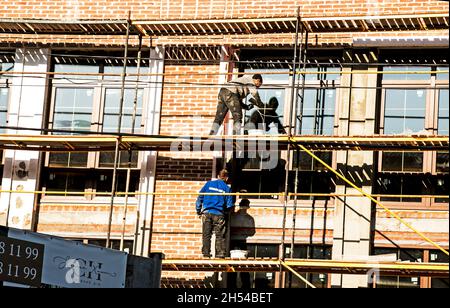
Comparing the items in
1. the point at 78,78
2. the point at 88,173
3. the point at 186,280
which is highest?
the point at 78,78

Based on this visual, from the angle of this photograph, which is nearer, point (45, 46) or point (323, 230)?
point (323, 230)

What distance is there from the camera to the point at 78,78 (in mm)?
27375

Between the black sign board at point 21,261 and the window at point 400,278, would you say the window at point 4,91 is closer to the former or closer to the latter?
the black sign board at point 21,261

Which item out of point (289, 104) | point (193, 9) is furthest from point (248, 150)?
point (193, 9)

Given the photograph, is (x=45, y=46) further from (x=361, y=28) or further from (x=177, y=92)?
(x=361, y=28)

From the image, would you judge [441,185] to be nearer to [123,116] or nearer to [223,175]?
[223,175]

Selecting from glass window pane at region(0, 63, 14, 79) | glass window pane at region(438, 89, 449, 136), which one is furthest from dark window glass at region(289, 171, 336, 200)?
glass window pane at region(0, 63, 14, 79)

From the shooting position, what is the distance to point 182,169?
86.4 feet

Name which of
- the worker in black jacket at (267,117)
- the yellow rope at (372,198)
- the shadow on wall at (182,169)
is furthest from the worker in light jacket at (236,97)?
the yellow rope at (372,198)

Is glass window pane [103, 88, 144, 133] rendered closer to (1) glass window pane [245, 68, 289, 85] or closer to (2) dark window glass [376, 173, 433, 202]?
(1) glass window pane [245, 68, 289, 85]

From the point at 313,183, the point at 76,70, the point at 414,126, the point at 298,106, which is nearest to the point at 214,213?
the point at 313,183

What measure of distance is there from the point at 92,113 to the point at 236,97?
281 centimetres

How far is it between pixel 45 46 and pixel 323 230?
6.14 m

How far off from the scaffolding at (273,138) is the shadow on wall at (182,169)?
27cm
